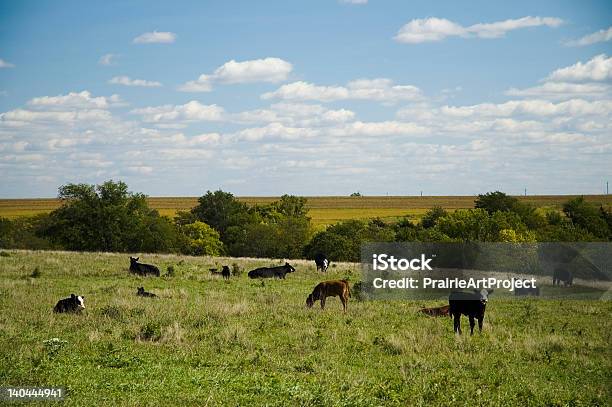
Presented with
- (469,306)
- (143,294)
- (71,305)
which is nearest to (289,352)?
(469,306)

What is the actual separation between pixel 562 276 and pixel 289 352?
1044 inches

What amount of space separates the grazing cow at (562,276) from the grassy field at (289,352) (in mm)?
11980

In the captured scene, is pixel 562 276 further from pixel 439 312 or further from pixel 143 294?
pixel 143 294

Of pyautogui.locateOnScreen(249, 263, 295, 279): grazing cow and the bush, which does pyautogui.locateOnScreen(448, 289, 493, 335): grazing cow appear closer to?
pyautogui.locateOnScreen(249, 263, 295, 279): grazing cow

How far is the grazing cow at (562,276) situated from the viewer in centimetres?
3619

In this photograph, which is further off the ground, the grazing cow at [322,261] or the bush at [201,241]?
the grazing cow at [322,261]

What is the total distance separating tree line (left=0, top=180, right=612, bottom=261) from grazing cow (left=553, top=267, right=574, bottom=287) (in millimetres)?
18138

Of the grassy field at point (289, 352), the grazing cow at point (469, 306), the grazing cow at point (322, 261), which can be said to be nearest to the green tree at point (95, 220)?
the grazing cow at point (322, 261)

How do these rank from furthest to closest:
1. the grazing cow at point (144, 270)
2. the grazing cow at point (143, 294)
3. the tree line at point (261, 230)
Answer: the tree line at point (261, 230) → the grazing cow at point (144, 270) → the grazing cow at point (143, 294)

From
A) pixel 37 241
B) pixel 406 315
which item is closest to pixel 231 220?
pixel 37 241

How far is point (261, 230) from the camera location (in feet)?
305

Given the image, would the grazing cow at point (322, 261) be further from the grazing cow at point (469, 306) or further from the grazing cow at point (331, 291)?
the grazing cow at point (469, 306)

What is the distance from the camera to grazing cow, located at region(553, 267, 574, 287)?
36188 millimetres

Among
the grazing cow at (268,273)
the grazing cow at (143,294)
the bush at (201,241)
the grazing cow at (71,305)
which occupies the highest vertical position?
the grazing cow at (71,305)
